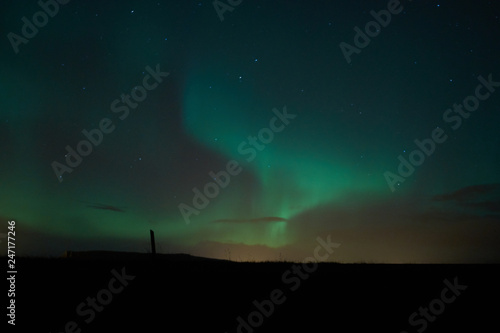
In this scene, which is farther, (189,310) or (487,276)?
(487,276)

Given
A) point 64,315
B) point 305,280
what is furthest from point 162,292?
point 305,280

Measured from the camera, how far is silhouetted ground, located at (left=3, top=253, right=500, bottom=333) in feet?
24.9

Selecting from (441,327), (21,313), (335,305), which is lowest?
(441,327)

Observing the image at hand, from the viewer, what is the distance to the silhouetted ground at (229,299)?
7.58 meters

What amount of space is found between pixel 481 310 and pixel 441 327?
1994 mm

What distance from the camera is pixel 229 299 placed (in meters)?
9.05

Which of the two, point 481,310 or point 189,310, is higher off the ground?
point 189,310

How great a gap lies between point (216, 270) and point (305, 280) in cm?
316

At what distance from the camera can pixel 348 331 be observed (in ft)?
24.5

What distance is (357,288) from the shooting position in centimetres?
1052

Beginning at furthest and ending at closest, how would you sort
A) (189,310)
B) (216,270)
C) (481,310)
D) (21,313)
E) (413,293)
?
(216,270) < (413,293) < (481,310) < (189,310) < (21,313)

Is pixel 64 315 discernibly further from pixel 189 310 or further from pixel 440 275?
pixel 440 275

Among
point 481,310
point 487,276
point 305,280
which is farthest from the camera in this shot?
point 487,276

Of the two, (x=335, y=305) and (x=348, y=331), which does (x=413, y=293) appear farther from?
(x=348, y=331)
